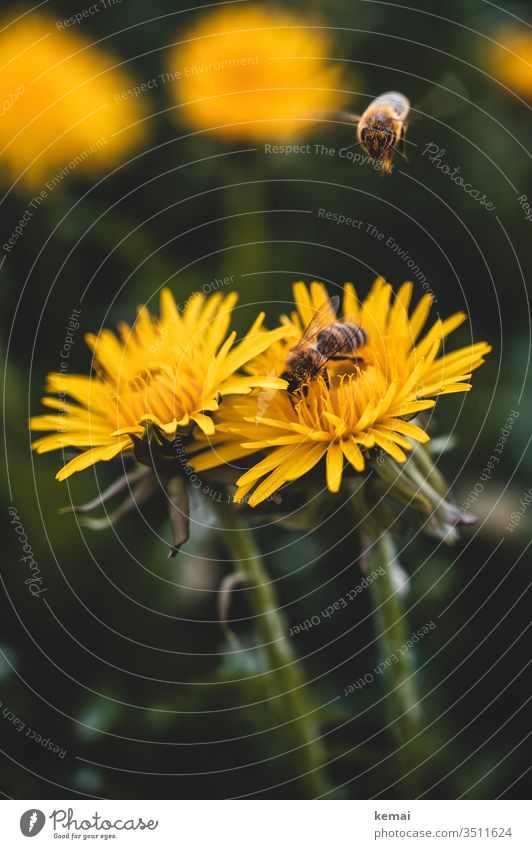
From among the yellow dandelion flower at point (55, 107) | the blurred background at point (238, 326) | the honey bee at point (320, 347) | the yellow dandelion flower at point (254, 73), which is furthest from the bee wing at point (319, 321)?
the yellow dandelion flower at point (55, 107)

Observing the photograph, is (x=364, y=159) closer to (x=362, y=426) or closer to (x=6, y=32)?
(x=6, y=32)

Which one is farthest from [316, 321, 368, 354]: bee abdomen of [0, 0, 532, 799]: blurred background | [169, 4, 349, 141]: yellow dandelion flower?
[169, 4, 349, 141]: yellow dandelion flower

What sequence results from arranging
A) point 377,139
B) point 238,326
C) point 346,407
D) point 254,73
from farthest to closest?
1. point 254,73
2. point 238,326
3. point 377,139
4. point 346,407

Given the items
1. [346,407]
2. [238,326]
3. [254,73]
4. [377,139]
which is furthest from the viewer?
[254,73]

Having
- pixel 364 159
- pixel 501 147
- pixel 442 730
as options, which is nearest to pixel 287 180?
pixel 364 159

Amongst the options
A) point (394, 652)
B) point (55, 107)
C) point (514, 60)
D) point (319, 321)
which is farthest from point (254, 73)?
point (394, 652)

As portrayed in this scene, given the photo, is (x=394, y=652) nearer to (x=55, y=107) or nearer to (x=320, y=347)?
(x=320, y=347)
